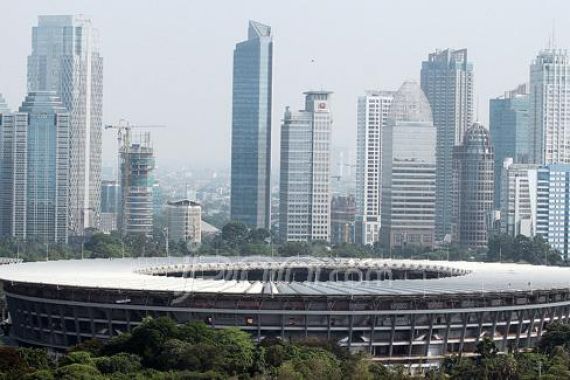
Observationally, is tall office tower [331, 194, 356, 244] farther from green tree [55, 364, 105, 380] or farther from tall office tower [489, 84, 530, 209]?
green tree [55, 364, 105, 380]

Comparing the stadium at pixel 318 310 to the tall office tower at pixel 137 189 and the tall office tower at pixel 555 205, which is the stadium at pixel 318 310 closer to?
the tall office tower at pixel 555 205

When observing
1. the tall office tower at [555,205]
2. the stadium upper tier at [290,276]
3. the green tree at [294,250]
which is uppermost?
the tall office tower at [555,205]

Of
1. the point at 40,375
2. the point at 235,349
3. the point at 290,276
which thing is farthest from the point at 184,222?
the point at 40,375

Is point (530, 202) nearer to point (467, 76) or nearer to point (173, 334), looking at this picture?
point (467, 76)

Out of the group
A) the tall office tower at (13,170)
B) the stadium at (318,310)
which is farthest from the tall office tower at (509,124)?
the stadium at (318,310)

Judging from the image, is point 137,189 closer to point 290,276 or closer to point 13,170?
point 13,170

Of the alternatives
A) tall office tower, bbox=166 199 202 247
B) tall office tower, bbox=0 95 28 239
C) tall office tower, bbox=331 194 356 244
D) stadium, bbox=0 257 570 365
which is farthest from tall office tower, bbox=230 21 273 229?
stadium, bbox=0 257 570 365
